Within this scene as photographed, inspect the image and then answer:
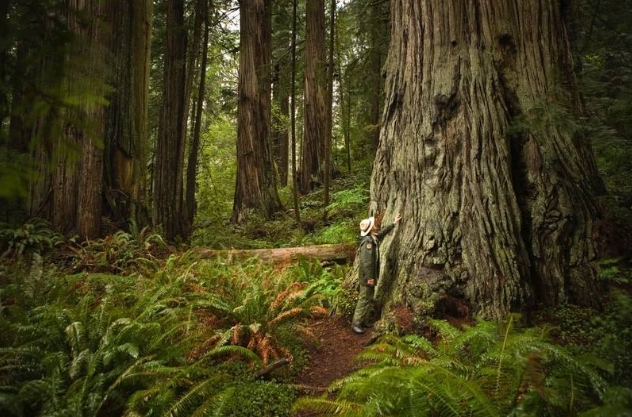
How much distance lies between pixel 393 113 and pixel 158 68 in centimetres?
1254

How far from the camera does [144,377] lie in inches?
119

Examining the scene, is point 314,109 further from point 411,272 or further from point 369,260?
point 411,272

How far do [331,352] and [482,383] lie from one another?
1.96m

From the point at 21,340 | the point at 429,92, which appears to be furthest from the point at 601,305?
the point at 21,340

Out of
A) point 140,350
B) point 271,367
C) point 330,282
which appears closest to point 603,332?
point 271,367

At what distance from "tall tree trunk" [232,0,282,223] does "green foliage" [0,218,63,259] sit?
4.69 m

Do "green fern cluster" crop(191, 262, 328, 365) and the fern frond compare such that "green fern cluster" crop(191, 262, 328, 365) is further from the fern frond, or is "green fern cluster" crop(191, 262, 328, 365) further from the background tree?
the background tree

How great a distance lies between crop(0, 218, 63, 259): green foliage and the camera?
6758mm

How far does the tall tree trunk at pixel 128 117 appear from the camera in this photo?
27.1 feet

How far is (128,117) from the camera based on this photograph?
8.61 m

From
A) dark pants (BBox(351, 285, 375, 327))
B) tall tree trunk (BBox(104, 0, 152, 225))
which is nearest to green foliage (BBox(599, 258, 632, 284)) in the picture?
dark pants (BBox(351, 285, 375, 327))

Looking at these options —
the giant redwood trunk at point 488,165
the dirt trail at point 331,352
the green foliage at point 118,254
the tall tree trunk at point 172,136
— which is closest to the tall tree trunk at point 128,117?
the tall tree trunk at point 172,136

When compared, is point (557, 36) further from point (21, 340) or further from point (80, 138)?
point (80, 138)

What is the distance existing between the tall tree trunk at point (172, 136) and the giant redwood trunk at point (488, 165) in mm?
6595
